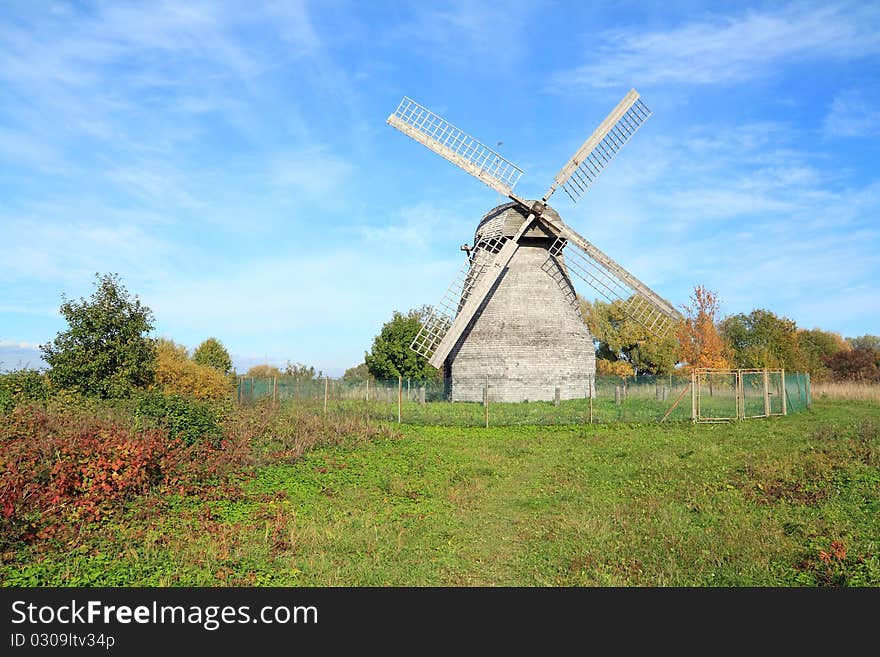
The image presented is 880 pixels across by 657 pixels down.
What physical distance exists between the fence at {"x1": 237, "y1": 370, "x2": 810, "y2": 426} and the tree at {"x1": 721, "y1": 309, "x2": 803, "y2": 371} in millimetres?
21349

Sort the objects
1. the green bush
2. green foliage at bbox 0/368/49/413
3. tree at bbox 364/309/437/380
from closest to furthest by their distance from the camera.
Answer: the green bush < green foliage at bbox 0/368/49/413 < tree at bbox 364/309/437/380

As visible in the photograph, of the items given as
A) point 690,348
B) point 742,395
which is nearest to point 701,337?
point 690,348

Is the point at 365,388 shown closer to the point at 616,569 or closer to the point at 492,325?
the point at 492,325

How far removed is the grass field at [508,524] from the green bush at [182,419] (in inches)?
70.3

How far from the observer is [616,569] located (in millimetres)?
8391

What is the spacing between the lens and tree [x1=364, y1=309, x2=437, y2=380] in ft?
156

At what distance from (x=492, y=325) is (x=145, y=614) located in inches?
859

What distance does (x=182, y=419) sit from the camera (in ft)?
46.7

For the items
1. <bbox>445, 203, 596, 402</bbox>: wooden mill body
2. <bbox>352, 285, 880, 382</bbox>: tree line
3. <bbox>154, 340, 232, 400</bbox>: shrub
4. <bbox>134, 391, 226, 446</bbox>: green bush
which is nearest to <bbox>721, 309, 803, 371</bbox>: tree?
<bbox>352, 285, 880, 382</bbox>: tree line

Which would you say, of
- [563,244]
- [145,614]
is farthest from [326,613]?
[563,244]

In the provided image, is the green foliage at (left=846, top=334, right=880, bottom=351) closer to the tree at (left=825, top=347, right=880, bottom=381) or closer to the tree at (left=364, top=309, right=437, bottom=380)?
the tree at (left=825, top=347, right=880, bottom=381)

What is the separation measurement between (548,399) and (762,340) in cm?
4271

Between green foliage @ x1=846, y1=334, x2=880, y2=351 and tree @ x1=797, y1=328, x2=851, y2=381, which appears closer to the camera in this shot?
tree @ x1=797, y1=328, x2=851, y2=381

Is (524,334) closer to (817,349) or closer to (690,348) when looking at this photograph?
(690,348)
